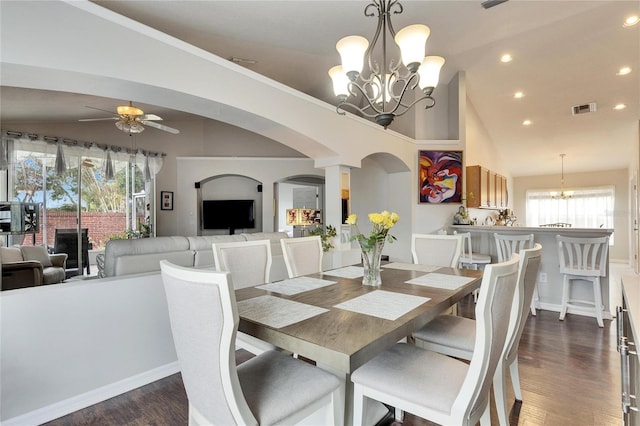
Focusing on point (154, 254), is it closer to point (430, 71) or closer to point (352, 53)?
point (352, 53)

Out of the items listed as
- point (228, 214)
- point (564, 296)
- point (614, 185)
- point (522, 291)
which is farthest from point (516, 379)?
point (614, 185)

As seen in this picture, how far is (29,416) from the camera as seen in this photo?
69.3 inches

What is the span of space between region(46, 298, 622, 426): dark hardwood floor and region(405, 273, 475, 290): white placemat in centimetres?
79

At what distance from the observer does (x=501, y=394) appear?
1.60 m

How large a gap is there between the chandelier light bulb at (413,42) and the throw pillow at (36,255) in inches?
224

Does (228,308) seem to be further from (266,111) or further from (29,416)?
(266,111)

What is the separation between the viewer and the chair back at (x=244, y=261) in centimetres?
205

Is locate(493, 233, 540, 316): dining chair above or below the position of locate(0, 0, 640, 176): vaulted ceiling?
Result: below

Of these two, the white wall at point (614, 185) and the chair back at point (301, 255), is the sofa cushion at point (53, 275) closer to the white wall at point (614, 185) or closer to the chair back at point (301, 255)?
the chair back at point (301, 255)

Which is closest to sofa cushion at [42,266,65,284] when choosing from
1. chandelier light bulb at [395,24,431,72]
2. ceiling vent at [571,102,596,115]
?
chandelier light bulb at [395,24,431,72]

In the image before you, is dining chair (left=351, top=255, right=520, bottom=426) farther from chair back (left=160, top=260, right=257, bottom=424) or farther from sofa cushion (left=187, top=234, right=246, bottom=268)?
sofa cushion (left=187, top=234, right=246, bottom=268)

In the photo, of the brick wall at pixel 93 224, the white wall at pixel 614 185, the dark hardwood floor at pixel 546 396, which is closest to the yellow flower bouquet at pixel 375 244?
the dark hardwood floor at pixel 546 396

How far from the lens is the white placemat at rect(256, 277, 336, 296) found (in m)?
1.79

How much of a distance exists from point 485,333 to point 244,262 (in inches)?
60.6
